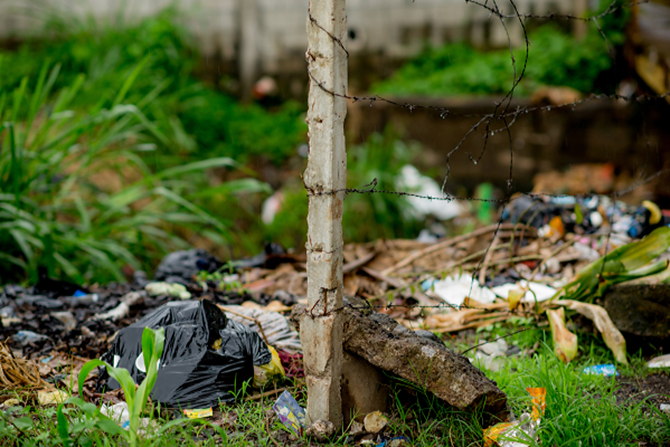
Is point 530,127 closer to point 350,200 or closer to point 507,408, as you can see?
point 350,200

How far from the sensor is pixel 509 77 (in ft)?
24.3

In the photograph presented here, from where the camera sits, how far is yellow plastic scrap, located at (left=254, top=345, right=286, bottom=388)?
253 cm

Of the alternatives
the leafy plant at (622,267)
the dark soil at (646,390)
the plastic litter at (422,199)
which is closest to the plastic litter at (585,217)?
the leafy plant at (622,267)

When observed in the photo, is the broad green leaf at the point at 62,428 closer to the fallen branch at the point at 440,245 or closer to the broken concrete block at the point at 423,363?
the broken concrete block at the point at 423,363

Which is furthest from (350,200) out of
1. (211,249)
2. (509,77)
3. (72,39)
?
(72,39)

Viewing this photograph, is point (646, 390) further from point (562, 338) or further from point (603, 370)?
point (562, 338)

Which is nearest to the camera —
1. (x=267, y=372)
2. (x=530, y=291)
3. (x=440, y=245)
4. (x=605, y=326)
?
(x=267, y=372)

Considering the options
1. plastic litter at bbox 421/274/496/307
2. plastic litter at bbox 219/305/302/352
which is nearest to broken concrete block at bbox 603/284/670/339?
plastic litter at bbox 421/274/496/307

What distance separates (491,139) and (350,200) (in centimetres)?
190

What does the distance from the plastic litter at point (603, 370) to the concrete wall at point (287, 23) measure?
231 inches

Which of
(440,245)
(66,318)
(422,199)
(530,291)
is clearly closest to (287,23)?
(422,199)

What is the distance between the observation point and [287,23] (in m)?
8.54

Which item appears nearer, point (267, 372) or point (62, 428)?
point (62, 428)

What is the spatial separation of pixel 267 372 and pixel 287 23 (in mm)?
6667
